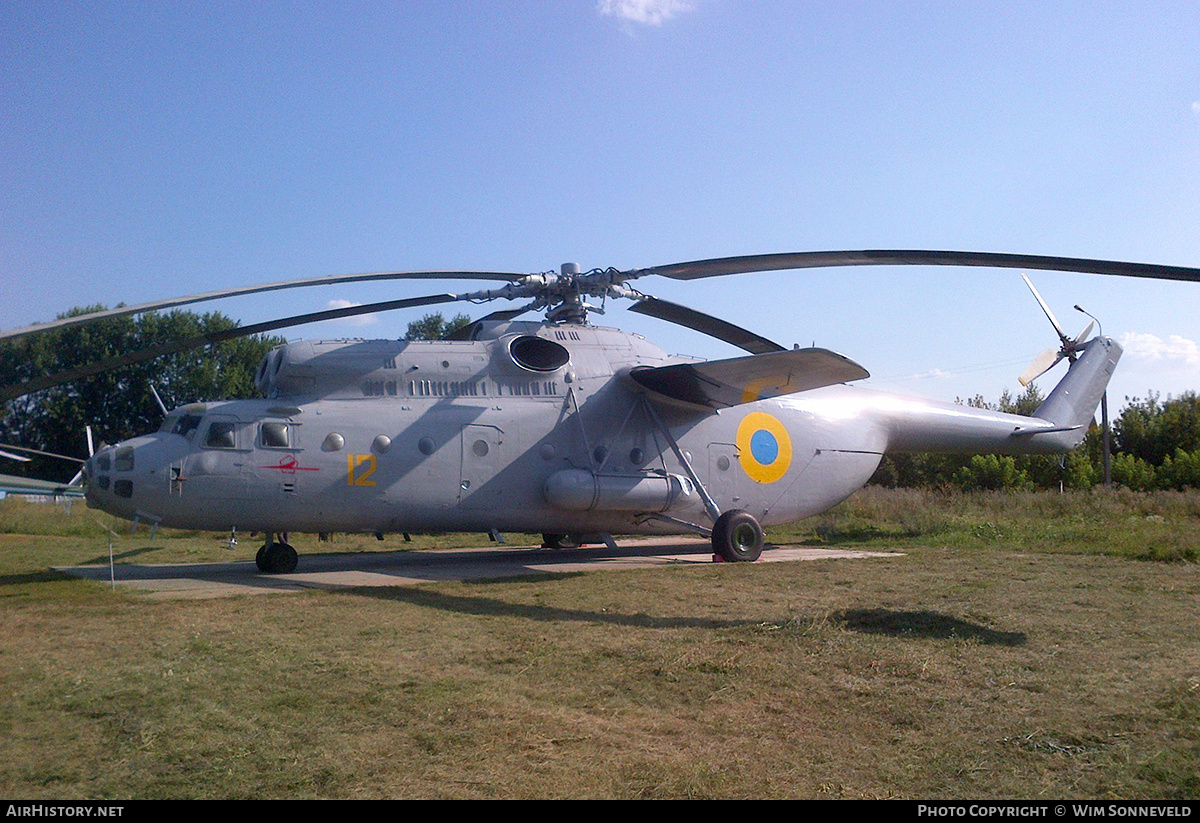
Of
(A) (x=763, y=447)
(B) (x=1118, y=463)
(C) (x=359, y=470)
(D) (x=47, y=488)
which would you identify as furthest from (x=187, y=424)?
(B) (x=1118, y=463)

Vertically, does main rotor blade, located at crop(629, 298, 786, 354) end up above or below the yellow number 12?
above

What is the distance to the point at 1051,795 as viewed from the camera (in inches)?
137

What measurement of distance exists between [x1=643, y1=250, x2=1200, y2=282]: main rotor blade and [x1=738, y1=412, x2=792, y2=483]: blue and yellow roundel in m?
3.99

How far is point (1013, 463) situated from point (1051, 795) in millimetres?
36247

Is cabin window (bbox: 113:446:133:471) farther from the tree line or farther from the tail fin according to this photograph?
the tree line

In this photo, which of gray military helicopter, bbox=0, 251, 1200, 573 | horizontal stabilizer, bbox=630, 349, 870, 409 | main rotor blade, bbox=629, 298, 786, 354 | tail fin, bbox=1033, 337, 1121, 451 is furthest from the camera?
tail fin, bbox=1033, 337, 1121, 451

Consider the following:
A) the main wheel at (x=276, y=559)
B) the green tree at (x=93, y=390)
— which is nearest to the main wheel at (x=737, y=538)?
the main wheel at (x=276, y=559)

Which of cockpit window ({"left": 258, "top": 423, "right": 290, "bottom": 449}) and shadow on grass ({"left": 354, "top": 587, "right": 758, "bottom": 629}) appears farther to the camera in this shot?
cockpit window ({"left": 258, "top": 423, "right": 290, "bottom": 449})

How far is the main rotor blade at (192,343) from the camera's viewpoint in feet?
31.6

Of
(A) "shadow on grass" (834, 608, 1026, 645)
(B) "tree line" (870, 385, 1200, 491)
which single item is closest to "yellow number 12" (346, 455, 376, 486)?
(A) "shadow on grass" (834, 608, 1026, 645)

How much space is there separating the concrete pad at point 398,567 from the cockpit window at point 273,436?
1.80 meters

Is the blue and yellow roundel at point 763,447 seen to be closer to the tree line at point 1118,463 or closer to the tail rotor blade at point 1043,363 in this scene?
the tail rotor blade at point 1043,363

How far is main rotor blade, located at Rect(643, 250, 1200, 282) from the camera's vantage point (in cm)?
729

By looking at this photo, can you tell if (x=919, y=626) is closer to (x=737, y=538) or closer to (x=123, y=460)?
(x=737, y=538)
